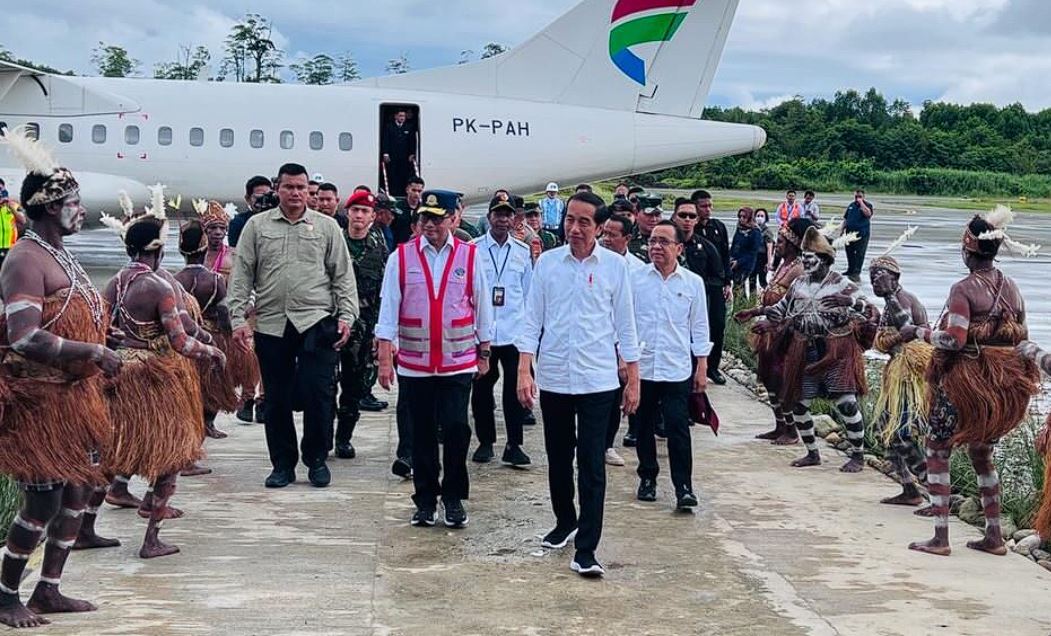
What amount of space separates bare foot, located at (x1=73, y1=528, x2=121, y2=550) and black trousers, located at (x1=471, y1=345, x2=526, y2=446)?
9.30 feet

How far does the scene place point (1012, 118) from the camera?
76.6 metres

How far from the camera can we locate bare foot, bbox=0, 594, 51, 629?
4.90m

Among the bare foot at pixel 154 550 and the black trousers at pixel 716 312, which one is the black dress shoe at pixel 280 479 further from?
the black trousers at pixel 716 312

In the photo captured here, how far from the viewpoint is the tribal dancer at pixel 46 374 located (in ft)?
15.5

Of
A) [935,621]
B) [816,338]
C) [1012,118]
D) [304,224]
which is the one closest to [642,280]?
[816,338]

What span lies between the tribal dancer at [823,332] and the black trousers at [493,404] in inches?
70.9

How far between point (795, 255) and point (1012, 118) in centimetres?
7441

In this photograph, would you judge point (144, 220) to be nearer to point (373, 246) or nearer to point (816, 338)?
point (373, 246)

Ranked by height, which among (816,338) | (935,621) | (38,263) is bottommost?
(935,621)

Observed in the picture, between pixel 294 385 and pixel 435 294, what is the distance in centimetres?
136

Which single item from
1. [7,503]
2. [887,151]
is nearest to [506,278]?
[7,503]

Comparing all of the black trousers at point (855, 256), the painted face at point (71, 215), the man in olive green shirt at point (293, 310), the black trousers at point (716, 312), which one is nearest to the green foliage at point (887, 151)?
the black trousers at point (855, 256)

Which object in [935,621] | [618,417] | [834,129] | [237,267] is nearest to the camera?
[935,621]

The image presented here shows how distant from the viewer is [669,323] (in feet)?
24.1
